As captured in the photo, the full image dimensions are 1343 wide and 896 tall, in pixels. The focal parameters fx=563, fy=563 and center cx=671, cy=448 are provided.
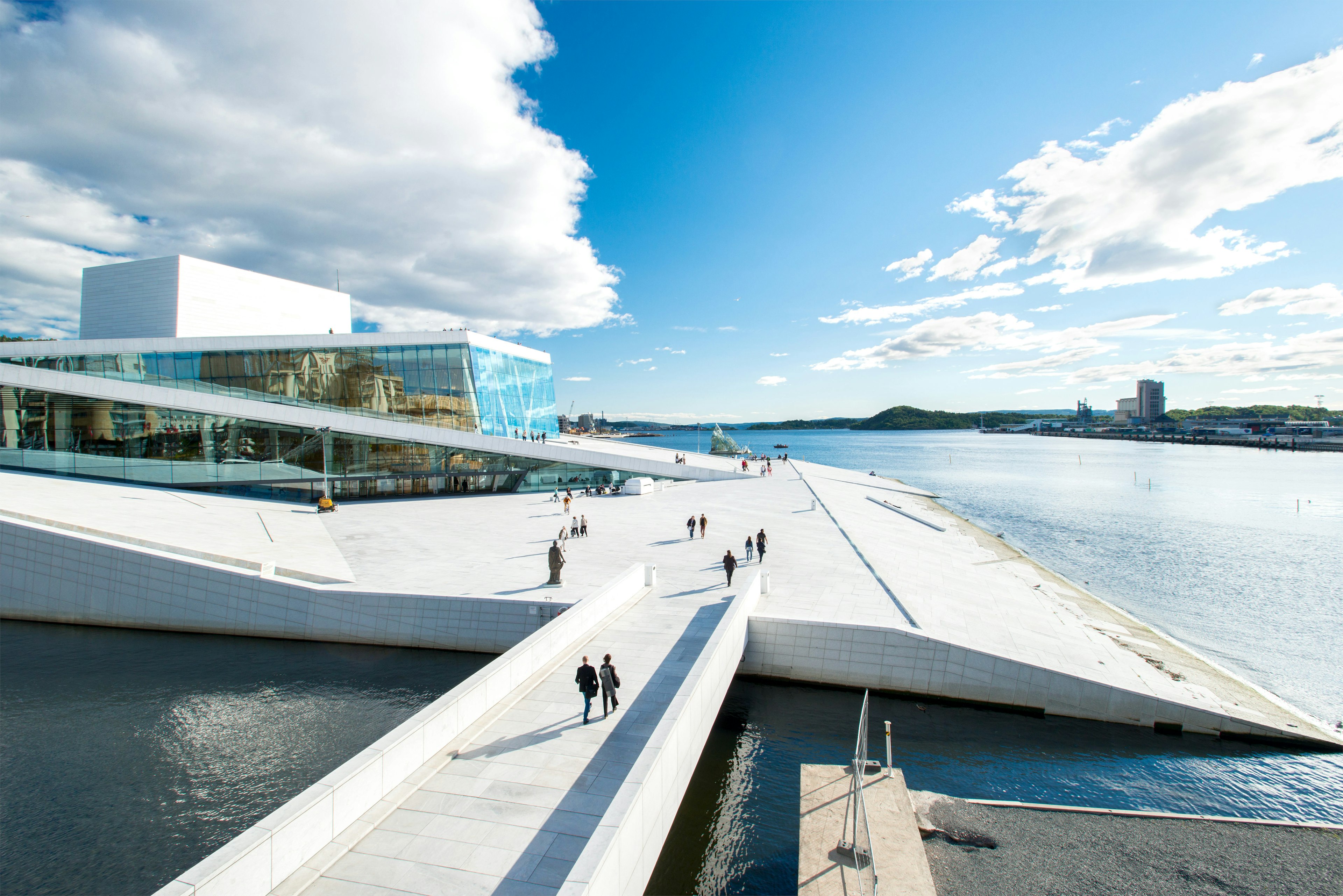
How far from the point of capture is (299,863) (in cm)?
564

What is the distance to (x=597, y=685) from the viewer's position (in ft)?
27.9

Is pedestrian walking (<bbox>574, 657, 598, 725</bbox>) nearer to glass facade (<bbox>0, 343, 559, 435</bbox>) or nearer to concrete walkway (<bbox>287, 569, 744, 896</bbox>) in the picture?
concrete walkway (<bbox>287, 569, 744, 896</bbox>)

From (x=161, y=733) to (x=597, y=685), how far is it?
29.1ft

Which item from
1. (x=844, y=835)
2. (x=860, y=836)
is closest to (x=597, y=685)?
(x=844, y=835)

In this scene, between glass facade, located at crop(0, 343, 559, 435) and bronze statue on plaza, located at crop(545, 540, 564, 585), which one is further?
glass facade, located at crop(0, 343, 559, 435)

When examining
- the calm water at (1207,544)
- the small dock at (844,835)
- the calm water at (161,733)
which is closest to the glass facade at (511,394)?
the calm water at (161,733)

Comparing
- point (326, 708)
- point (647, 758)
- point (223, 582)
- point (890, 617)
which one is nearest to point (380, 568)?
point (223, 582)

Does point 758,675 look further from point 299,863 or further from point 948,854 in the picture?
point 299,863

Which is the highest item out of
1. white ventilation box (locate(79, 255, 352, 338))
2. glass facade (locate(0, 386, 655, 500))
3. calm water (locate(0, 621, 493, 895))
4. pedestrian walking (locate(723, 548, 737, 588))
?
white ventilation box (locate(79, 255, 352, 338))

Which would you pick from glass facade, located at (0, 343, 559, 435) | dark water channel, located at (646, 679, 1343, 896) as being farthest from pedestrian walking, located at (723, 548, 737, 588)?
glass facade, located at (0, 343, 559, 435)

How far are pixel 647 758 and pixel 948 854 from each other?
4.99 metres

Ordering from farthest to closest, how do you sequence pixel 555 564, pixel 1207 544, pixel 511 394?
pixel 511 394
pixel 1207 544
pixel 555 564

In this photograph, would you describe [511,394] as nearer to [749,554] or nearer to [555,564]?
[749,554]

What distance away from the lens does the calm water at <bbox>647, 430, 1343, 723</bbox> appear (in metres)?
17.4
